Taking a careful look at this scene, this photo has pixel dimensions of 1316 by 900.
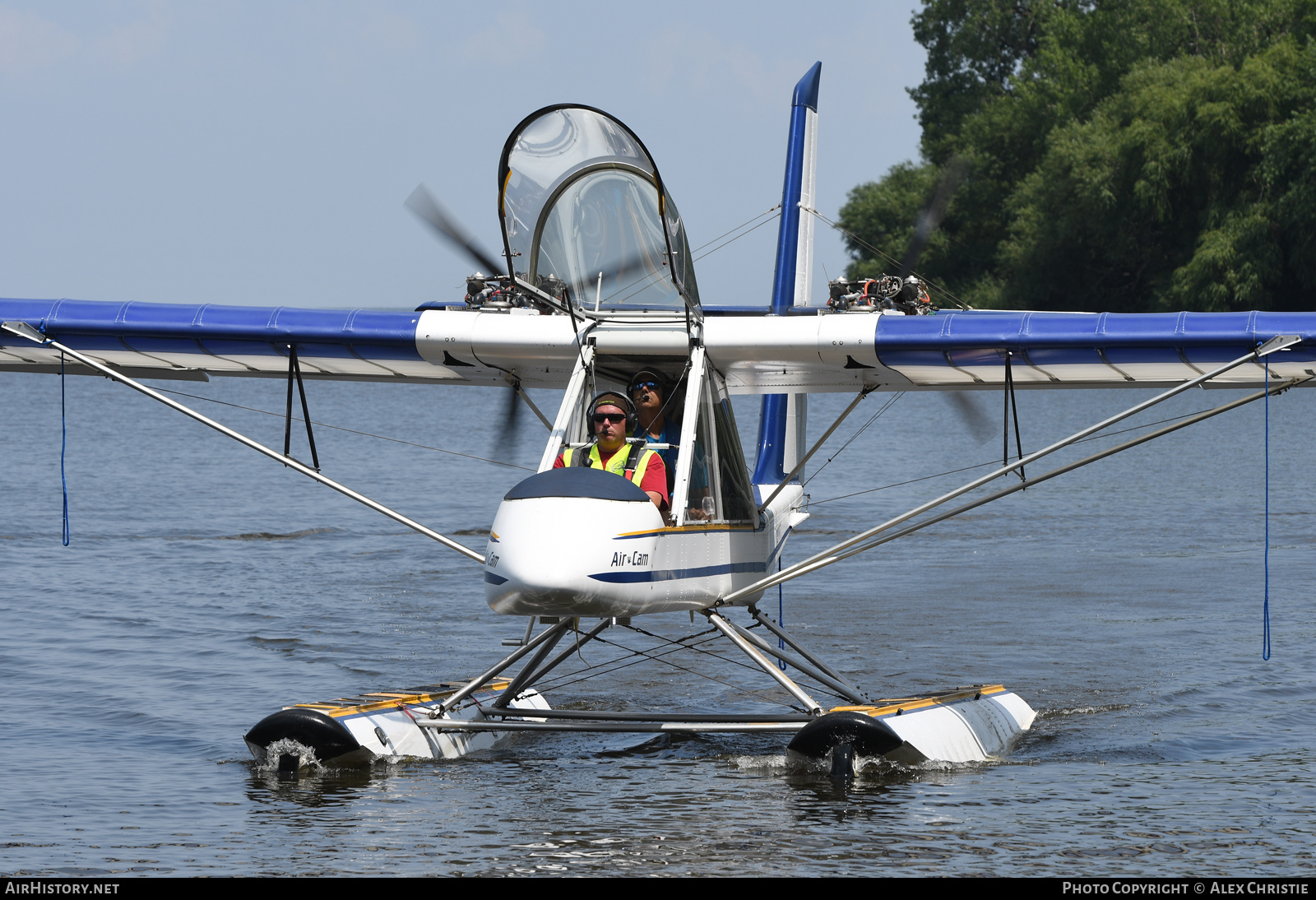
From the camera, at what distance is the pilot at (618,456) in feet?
26.8

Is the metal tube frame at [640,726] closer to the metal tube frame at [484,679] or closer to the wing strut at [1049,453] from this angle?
the metal tube frame at [484,679]

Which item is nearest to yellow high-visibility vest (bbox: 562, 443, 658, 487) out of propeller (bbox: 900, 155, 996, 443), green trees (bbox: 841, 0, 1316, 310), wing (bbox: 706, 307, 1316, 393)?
wing (bbox: 706, 307, 1316, 393)

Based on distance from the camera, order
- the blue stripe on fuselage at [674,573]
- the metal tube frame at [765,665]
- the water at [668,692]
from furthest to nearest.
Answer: the metal tube frame at [765,665], the blue stripe on fuselage at [674,573], the water at [668,692]

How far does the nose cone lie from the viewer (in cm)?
702

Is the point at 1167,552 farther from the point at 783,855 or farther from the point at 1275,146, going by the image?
the point at 1275,146

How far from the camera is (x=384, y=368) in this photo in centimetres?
1016

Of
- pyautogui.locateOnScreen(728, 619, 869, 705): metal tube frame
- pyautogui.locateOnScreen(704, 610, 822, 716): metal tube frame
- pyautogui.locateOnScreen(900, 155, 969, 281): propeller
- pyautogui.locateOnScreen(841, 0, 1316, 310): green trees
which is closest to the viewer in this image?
pyautogui.locateOnScreen(704, 610, 822, 716): metal tube frame

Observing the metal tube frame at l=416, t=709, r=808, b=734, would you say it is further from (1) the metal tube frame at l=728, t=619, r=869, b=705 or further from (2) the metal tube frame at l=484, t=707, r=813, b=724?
(1) the metal tube frame at l=728, t=619, r=869, b=705

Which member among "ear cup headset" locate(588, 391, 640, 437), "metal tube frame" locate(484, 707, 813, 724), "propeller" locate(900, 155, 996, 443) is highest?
"propeller" locate(900, 155, 996, 443)

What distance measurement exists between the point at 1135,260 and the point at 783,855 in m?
52.5

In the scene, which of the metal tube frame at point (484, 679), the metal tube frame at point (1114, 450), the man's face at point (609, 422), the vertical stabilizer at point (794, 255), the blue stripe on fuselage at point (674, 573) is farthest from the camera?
the vertical stabilizer at point (794, 255)

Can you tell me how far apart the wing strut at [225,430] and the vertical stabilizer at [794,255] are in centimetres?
337

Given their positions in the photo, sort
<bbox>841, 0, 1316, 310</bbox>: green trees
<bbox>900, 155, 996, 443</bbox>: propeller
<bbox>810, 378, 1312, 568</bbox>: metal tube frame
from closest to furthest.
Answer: <bbox>810, 378, 1312, 568</bbox>: metal tube frame
<bbox>900, 155, 996, 443</bbox>: propeller
<bbox>841, 0, 1316, 310</bbox>: green trees

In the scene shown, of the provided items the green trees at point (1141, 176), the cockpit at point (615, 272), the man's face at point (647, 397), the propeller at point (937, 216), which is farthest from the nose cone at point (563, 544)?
the green trees at point (1141, 176)
